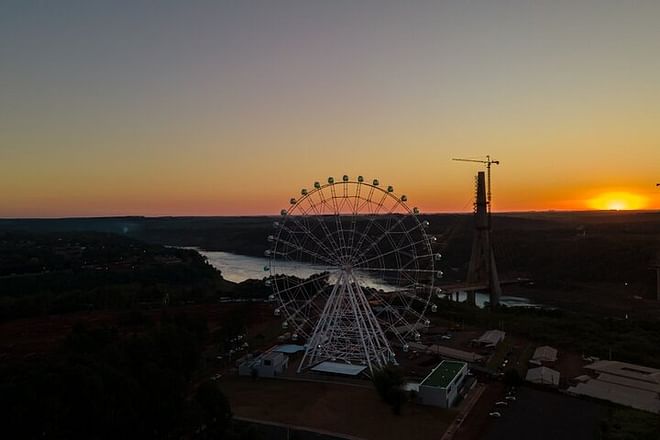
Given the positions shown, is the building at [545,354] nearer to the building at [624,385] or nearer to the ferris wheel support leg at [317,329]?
the building at [624,385]

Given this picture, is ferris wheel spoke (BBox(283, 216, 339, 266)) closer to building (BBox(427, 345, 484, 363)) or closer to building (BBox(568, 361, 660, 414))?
building (BBox(427, 345, 484, 363))

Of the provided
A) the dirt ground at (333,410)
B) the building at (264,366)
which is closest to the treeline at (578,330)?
the dirt ground at (333,410)

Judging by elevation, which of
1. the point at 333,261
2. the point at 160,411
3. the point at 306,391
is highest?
the point at 333,261

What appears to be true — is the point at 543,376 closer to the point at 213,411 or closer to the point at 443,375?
the point at 443,375

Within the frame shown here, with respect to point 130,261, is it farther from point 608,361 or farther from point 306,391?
point 608,361

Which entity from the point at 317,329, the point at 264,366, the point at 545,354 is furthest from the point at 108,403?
the point at 545,354

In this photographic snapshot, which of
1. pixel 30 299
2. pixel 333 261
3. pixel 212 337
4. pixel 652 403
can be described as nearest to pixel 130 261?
pixel 30 299

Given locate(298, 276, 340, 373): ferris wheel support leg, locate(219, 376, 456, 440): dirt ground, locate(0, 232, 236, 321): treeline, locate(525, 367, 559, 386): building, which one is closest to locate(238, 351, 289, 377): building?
locate(219, 376, 456, 440): dirt ground
